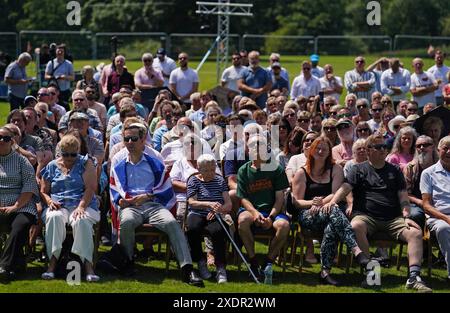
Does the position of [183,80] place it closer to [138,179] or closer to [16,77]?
[16,77]

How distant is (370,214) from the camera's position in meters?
8.44

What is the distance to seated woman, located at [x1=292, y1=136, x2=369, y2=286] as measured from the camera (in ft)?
26.6

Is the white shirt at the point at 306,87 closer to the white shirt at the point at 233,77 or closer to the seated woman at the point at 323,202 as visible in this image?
the white shirt at the point at 233,77

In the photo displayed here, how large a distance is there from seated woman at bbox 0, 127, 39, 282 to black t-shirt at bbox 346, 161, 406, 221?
313 centimetres

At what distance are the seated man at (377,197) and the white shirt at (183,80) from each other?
738 cm

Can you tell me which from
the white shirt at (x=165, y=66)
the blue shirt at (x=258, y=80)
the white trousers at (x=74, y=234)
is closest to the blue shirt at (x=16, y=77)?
the white shirt at (x=165, y=66)

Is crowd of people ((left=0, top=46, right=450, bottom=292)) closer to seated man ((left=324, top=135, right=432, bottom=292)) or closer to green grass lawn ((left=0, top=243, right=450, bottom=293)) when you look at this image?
seated man ((left=324, top=135, right=432, bottom=292))

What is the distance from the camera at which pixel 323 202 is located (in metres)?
8.40

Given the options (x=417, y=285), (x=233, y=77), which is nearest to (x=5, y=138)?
(x=417, y=285)

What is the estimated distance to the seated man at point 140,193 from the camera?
811 centimetres

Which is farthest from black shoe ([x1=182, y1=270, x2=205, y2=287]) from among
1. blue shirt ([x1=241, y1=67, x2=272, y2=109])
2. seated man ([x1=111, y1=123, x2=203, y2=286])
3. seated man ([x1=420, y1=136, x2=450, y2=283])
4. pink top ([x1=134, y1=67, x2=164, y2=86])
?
pink top ([x1=134, y1=67, x2=164, y2=86])

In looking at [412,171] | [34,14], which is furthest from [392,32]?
[412,171]

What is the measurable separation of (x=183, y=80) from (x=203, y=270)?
779cm

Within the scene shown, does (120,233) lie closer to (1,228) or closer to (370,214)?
(1,228)
